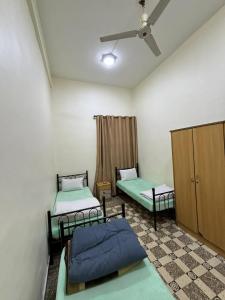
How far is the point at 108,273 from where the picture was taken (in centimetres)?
109

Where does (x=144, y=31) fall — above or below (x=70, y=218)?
above

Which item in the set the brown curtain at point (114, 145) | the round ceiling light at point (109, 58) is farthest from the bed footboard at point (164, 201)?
the round ceiling light at point (109, 58)

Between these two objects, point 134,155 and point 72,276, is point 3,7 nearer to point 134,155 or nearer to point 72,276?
point 72,276

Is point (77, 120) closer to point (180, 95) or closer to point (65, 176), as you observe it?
point (65, 176)

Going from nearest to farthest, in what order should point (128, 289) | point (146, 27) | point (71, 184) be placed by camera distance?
point (128, 289) → point (146, 27) → point (71, 184)

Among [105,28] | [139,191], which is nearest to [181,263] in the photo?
[139,191]

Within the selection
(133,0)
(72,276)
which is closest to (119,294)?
(72,276)

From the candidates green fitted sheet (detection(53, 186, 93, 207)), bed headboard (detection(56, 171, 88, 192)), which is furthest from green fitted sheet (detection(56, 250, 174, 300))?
bed headboard (detection(56, 171, 88, 192))

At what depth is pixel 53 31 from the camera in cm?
232

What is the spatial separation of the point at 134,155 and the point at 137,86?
2.02m

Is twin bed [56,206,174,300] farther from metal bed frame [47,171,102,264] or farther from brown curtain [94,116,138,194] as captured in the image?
brown curtain [94,116,138,194]

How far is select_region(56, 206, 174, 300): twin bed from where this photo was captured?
3.31 ft

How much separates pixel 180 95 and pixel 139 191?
207cm

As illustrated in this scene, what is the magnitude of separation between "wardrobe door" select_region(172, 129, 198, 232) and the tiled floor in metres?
0.26
